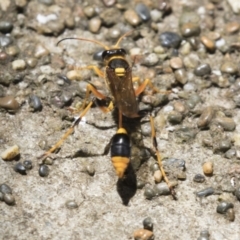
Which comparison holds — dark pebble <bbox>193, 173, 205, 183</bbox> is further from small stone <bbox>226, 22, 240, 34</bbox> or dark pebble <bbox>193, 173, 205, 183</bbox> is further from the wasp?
small stone <bbox>226, 22, 240, 34</bbox>

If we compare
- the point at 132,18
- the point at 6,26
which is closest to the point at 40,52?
the point at 6,26

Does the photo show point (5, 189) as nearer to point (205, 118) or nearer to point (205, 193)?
point (205, 193)

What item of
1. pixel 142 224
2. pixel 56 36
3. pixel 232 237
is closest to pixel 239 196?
pixel 232 237

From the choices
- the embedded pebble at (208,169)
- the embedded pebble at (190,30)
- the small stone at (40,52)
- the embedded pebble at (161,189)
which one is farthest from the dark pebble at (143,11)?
the embedded pebble at (161,189)

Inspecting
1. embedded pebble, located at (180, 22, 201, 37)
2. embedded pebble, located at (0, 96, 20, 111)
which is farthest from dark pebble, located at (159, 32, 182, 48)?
embedded pebble, located at (0, 96, 20, 111)

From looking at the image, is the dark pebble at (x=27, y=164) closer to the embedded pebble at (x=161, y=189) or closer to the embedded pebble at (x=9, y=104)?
the embedded pebble at (x=9, y=104)
